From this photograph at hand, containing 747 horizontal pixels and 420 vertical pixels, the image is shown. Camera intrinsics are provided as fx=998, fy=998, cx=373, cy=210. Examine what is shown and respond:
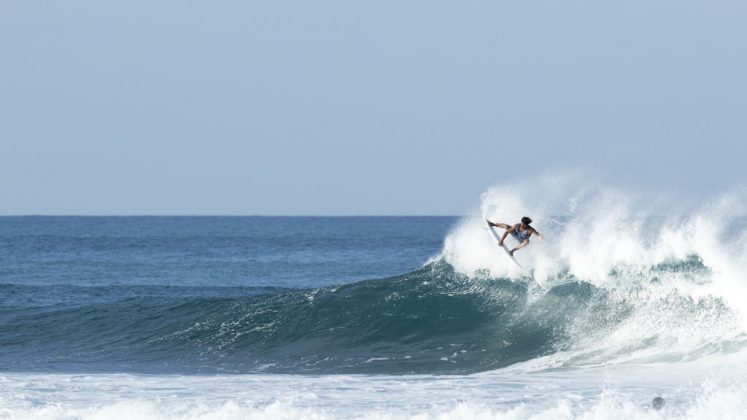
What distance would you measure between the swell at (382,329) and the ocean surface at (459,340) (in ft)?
0.14

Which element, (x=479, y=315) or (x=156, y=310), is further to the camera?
(x=156, y=310)

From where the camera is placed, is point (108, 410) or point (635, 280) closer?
point (108, 410)

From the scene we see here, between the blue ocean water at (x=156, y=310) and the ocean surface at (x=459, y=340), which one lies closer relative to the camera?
the ocean surface at (x=459, y=340)

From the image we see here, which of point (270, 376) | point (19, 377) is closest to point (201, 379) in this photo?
point (270, 376)

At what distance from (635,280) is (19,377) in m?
10.3

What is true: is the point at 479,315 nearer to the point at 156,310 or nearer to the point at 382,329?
the point at 382,329

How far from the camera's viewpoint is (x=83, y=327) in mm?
21062

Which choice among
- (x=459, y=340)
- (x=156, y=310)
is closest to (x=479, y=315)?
(x=459, y=340)

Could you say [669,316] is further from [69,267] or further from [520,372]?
[69,267]

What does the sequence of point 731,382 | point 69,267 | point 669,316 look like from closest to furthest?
1. point 731,382
2. point 669,316
3. point 69,267

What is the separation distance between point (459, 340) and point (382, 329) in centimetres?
156

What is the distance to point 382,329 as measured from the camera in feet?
59.9

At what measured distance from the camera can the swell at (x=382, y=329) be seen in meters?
15.9

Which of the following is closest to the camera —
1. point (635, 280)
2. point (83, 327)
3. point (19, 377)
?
point (19, 377)
